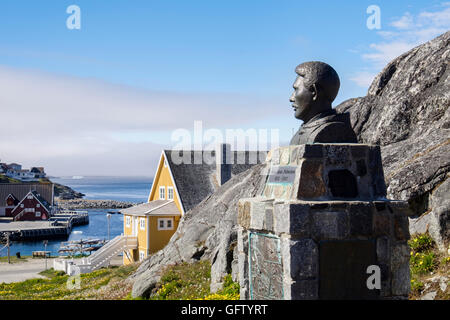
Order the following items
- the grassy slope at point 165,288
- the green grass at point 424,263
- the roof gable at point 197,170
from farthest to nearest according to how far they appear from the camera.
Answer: the roof gable at point 197,170 → the grassy slope at point 165,288 → the green grass at point 424,263

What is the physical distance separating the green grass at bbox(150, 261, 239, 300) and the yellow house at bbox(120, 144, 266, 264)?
17.4 metres

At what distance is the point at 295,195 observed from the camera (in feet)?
20.6

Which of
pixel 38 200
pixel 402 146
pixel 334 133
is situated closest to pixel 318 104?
pixel 334 133

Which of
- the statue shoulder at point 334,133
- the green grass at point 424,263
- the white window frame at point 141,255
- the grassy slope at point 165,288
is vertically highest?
the statue shoulder at point 334,133

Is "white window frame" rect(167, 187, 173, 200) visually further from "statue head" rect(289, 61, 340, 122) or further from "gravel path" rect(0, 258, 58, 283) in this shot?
"statue head" rect(289, 61, 340, 122)

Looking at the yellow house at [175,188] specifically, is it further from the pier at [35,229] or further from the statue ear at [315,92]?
the pier at [35,229]

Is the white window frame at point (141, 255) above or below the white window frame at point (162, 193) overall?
below

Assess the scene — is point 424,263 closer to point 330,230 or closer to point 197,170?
point 330,230

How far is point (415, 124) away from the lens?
14.2m

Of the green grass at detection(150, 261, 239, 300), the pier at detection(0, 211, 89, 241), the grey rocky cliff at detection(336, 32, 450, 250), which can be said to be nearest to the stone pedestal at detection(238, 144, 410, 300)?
the grey rocky cliff at detection(336, 32, 450, 250)

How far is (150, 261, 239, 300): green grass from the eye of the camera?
12.7 metres

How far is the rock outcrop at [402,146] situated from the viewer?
10.9 metres

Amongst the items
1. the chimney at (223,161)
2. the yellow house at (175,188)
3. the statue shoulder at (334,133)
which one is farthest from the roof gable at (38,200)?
the statue shoulder at (334,133)

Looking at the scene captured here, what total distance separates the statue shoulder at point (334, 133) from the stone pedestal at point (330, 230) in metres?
0.43
